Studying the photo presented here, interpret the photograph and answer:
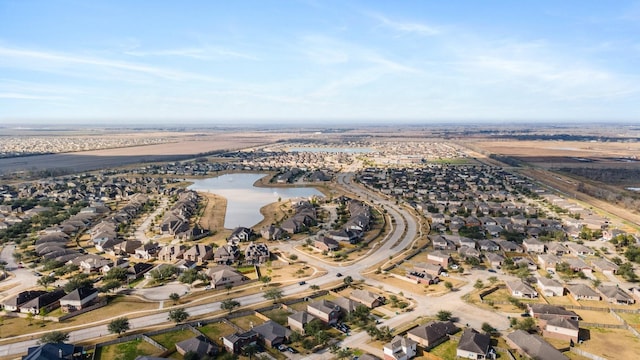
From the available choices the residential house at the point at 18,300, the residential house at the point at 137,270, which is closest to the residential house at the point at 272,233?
the residential house at the point at 137,270

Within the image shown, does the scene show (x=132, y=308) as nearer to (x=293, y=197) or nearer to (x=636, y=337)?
(x=636, y=337)

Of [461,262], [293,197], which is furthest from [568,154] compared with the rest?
[461,262]

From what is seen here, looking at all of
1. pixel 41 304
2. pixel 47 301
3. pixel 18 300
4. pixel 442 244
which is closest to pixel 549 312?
pixel 442 244

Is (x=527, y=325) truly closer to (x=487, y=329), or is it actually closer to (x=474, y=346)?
(x=487, y=329)

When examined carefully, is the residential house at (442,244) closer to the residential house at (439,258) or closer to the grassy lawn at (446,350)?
the residential house at (439,258)

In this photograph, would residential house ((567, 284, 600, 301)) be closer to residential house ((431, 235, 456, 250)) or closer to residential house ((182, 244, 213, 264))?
residential house ((431, 235, 456, 250))
